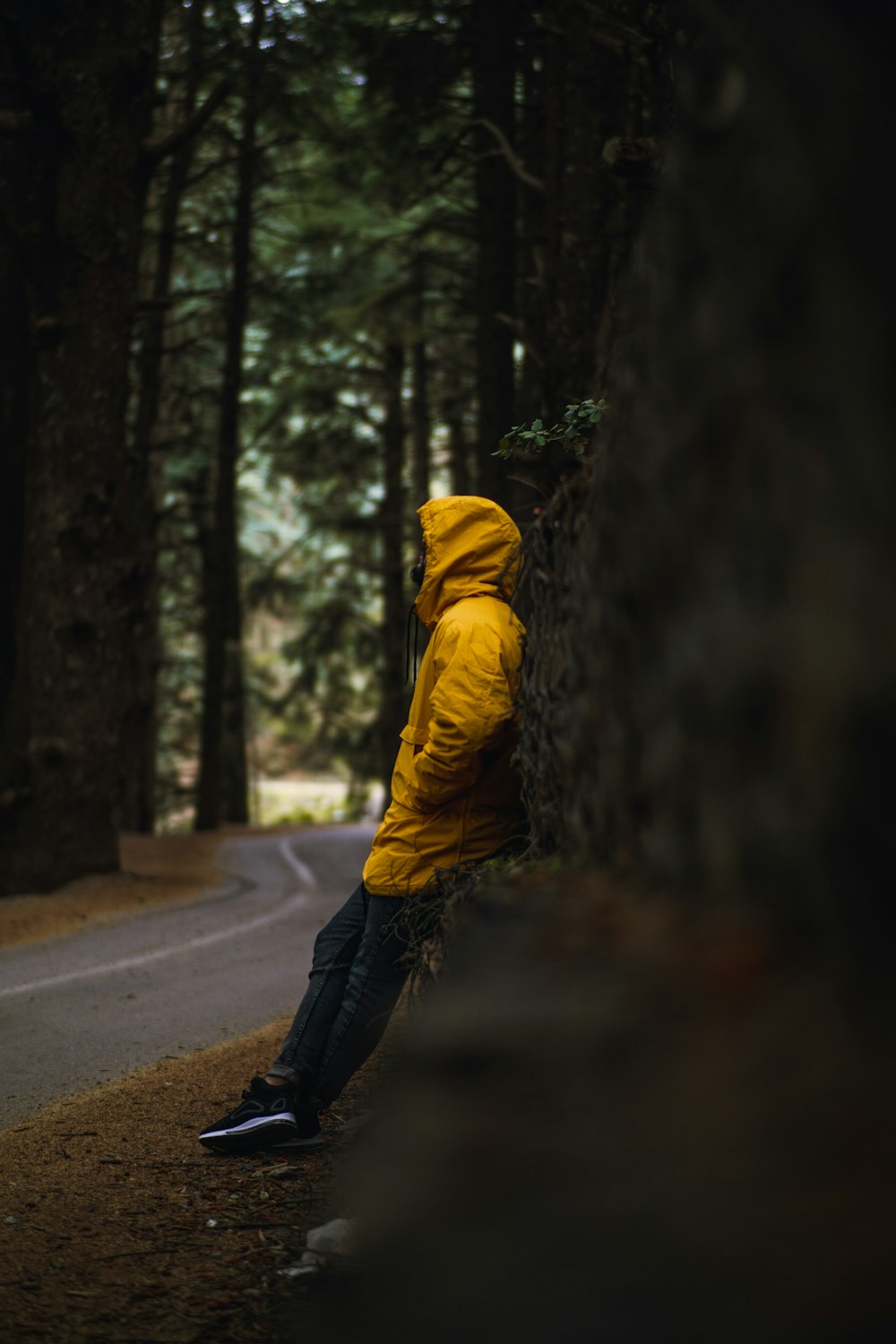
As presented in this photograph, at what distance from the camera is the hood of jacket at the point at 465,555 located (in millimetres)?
4117

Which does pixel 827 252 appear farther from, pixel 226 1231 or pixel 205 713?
pixel 205 713

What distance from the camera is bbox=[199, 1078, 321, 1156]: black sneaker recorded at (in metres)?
4.03

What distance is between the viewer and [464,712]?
3656mm

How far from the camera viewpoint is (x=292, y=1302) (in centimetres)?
302

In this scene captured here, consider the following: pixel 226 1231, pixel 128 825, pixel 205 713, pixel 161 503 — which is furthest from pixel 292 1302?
pixel 161 503

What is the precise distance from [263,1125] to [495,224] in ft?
38.3

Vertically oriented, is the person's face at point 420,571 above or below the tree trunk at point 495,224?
below

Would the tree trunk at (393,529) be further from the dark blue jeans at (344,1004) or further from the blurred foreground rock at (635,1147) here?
the blurred foreground rock at (635,1147)

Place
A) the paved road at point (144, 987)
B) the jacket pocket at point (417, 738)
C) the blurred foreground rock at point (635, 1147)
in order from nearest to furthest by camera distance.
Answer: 1. the blurred foreground rock at point (635, 1147)
2. the jacket pocket at point (417, 738)
3. the paved road at point (144, 987)

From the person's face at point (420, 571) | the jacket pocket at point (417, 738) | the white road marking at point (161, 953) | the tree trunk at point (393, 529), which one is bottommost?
the white road marking at point (161, 953)

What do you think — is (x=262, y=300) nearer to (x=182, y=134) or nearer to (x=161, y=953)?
(x=182, y=134)

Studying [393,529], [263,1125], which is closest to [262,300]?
[393,529]

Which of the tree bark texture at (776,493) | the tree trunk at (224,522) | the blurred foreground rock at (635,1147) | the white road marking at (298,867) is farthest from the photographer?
the tree trunk at (224,522)

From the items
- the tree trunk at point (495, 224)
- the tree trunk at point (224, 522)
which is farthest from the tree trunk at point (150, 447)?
the tree trunk at point (495, 224)
